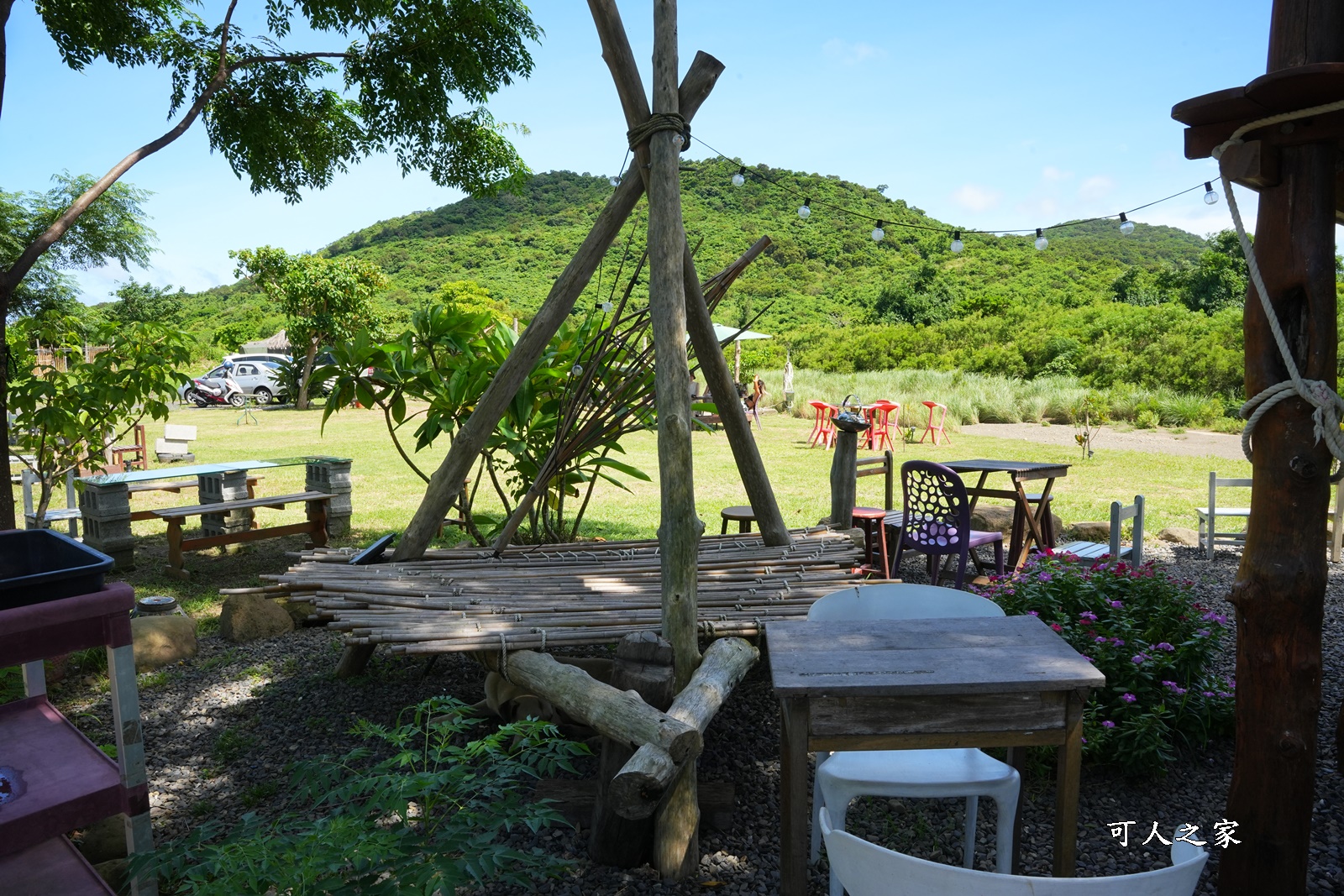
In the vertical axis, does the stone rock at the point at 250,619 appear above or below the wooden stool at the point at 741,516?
below

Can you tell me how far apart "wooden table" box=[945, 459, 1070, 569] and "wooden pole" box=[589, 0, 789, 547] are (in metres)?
1.87

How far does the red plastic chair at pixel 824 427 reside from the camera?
13.4 metres

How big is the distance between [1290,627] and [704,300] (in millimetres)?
2730

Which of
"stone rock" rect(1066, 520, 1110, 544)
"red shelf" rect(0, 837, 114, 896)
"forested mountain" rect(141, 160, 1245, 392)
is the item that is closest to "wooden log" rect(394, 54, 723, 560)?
"red shelf" rect(0, 837, 114, 896)

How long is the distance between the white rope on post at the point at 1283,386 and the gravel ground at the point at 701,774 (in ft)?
4.21

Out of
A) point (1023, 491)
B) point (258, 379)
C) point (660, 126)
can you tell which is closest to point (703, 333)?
point (660, 126)

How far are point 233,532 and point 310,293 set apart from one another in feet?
50.5

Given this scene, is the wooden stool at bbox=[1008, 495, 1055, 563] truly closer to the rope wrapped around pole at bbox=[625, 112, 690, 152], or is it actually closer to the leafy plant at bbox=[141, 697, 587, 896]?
the rope wrapped around pole at bbox=[625, 112, 690, 152]

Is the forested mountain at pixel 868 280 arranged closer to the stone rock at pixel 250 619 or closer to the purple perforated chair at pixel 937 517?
the purple perforated chair at pixel 937 517

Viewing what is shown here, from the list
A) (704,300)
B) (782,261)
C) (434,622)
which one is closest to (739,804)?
(434,622)

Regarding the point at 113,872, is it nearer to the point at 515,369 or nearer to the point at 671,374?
the point at 671,374

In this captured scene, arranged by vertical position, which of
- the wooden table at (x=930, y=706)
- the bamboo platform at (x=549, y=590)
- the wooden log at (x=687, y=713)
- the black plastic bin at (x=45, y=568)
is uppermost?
the black plastic bin at (x=45, y=568)

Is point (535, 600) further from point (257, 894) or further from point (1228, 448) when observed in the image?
point (1228, 448)

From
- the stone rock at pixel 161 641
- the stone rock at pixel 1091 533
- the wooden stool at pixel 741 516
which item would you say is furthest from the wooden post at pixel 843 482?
the stone rock at pixel 161 641
